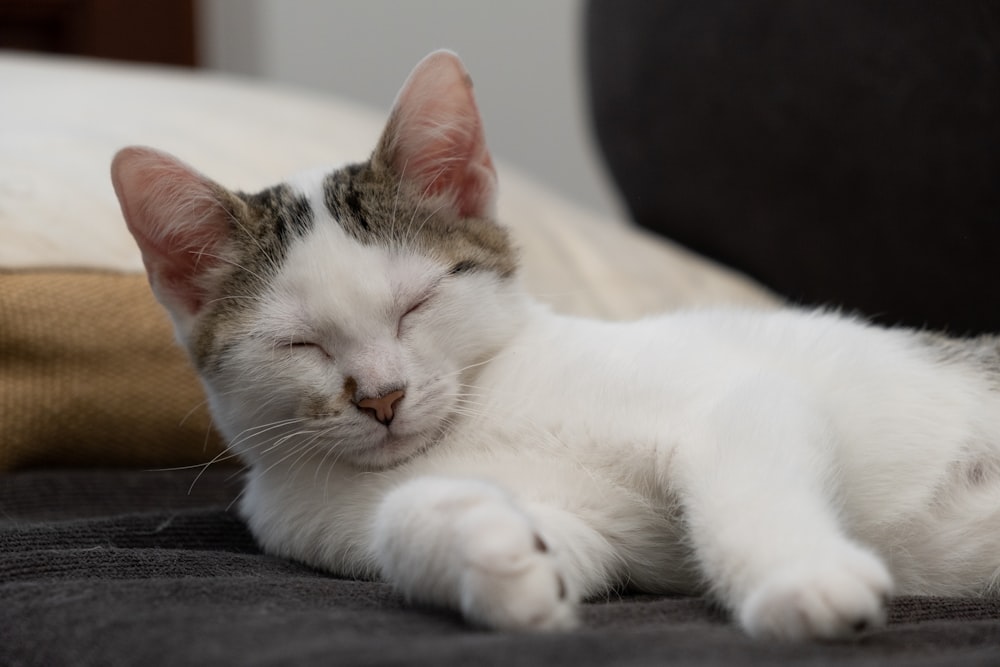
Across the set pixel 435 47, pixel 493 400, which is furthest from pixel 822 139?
pixel 435 47

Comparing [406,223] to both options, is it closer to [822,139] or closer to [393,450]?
[393,450]

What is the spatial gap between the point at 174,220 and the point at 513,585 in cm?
66

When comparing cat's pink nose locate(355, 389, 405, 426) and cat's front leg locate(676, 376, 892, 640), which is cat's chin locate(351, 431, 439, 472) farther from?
cat's front leg locate(676, 376, 892, 640)

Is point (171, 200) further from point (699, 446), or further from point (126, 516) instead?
point (699, 446)

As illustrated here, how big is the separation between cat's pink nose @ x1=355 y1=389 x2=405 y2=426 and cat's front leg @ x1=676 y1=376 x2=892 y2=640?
304 millimetres

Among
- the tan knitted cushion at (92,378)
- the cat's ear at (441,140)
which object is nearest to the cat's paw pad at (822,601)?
the cat's ear at (441,140)

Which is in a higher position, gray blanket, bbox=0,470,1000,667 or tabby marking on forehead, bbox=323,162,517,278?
tabby marking on forehead, bbox=323,162,517,278

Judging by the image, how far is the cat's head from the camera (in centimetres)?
104

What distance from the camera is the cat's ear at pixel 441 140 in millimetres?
1178

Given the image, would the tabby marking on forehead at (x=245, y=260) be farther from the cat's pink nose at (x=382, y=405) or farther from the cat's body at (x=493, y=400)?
the cat's pink nose at (x=382, y=405)

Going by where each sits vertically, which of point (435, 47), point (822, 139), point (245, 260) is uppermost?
point (822, 139)

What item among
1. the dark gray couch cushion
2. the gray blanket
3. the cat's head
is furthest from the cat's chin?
the dark gray couch cushion

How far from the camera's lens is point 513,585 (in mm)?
746

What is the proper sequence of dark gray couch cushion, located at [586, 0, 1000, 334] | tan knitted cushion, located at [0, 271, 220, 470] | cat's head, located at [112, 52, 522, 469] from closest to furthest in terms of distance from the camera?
1. cat's head, located at [112, 52, 522, 469]
2. tan knitted cushion, located at [0, 271, 220, 470]
3. dark gray couch cushion, located at [586, 0, 1000, 334]
